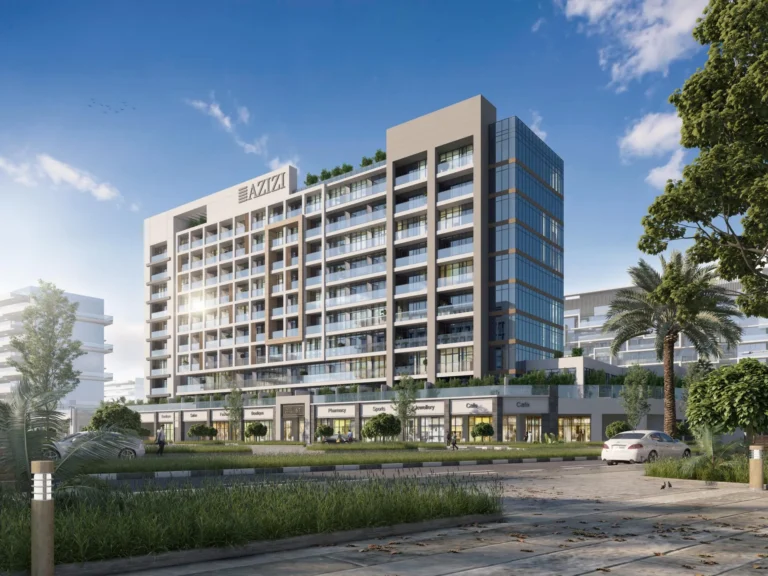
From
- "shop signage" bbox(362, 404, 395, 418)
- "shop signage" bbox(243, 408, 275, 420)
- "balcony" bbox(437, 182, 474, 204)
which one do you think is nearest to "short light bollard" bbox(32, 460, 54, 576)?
"shop signage" bbox(362, 404, 395, 418)

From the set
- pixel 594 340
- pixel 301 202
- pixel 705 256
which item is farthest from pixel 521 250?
pixel 594 340

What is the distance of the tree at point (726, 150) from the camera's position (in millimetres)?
17772

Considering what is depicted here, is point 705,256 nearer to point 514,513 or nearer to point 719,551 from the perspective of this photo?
point 514,513

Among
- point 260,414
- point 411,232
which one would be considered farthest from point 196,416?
point 411,232

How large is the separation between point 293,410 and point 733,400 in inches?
2371

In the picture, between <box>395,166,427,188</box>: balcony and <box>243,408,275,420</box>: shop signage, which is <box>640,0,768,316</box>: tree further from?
<box>243,408,275,420</box>: shop signage

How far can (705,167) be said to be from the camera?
729 inches

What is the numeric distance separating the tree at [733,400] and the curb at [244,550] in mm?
11019

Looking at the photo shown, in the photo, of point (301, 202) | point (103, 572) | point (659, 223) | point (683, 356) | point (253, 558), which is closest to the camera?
point (103, 572)

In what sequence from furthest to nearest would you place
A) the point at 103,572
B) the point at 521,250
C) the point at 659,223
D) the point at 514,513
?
the point at 521,250, the point at 659,223, the point at 514,513, the point at 103,572

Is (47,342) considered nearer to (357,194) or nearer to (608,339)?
(357,194)

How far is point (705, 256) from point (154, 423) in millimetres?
82243

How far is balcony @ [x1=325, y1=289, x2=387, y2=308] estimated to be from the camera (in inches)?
2847

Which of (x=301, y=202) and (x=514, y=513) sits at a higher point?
(x=301, y=202)
